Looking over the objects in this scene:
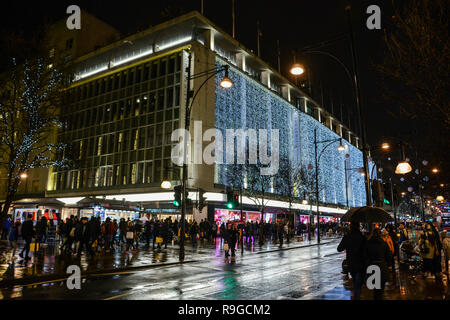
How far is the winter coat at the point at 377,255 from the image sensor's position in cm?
660

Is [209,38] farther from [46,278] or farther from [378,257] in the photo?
[378,257]

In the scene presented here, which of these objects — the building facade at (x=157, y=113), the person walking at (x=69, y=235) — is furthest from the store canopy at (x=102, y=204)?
the person walking at (x=69, y=235)

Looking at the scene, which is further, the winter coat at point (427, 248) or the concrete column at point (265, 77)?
the concrete column at point (265, 77)

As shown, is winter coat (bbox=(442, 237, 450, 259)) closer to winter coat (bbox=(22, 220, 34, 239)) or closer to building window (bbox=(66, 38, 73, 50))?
winter coat (bbox=(22, 220, 34, 239))

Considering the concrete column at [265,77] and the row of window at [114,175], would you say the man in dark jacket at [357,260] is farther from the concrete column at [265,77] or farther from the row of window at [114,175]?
the concrete column at [265,77]

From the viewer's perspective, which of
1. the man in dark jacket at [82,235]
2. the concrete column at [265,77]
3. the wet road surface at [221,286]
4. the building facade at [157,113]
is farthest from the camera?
the concrete column at [265,77]

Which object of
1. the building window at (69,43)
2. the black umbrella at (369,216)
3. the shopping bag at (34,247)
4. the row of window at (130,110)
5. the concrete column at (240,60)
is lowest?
the shopping bag at (34,247)

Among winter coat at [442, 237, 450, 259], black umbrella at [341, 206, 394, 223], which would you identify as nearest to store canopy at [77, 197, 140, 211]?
black umbrella at [341, 206, 394, 223]

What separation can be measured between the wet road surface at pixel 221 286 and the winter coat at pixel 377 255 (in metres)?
1.82

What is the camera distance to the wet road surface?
27.6 ft

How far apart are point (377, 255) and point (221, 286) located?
192 inches

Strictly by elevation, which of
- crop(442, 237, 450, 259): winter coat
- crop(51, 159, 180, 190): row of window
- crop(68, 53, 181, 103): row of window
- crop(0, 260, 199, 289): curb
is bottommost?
crop(0, 260, 199, 289): curb

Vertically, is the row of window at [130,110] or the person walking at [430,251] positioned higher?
the row of window at [130,110]

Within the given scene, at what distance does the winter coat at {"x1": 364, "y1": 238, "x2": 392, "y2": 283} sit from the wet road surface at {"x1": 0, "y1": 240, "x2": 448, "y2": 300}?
1824 mm
